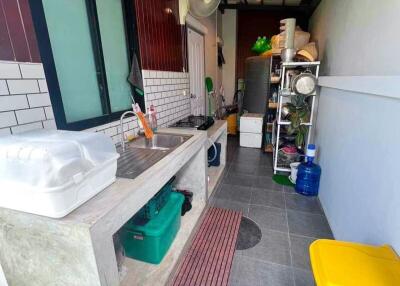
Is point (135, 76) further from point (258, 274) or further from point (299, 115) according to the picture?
point (299, 115)

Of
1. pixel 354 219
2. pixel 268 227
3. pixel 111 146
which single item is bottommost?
pixel 268 227

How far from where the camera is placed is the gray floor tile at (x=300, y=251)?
160 cm

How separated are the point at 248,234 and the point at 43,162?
172 cm

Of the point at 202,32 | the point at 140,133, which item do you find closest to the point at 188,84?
the point at 202,32

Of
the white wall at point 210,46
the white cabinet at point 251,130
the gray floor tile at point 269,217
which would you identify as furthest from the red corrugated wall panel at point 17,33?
the white cabinet at point 251,130

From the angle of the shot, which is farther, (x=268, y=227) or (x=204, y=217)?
(x=204, y=217)

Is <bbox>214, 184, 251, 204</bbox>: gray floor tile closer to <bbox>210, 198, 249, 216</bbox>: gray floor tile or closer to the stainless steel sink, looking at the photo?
<bbox>210, 198, 249, 216</bbox>: gray floor tile

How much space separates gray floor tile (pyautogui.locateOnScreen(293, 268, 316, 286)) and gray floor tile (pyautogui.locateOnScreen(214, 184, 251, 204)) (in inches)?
36.9

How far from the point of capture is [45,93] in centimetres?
114

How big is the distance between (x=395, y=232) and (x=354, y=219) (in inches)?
20.0

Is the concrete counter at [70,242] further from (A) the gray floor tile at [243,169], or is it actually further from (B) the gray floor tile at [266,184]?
(A) the gray floor tile at [243,169]

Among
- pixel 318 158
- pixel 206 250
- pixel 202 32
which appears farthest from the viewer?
pixel 202 32

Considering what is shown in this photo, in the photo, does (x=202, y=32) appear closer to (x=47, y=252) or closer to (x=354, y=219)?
(x=354, y=219)

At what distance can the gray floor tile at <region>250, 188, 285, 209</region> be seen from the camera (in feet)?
7.77
